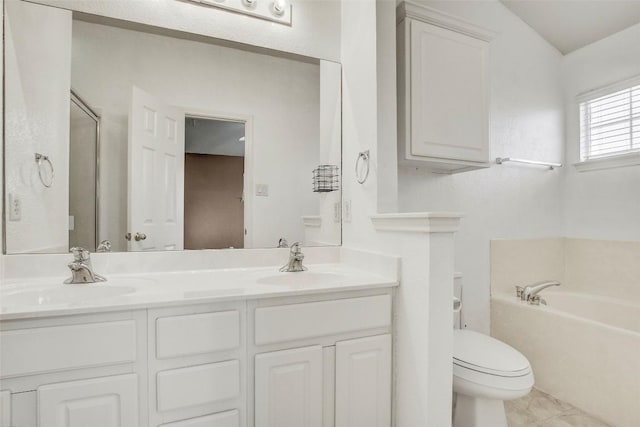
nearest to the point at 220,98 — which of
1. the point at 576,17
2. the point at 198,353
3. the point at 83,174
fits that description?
the point at 83,174

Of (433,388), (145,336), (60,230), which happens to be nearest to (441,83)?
(433,388)

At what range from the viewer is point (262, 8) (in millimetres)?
1731

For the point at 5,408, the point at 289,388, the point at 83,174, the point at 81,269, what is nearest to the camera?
the point at 5,408

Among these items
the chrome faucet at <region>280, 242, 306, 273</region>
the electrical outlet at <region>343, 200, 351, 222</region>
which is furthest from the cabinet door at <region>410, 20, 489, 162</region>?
the chrome faucet at <region>280, 242, 306, 273</region>

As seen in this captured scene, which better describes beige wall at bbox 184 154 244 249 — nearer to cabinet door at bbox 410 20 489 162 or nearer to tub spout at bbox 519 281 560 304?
cabinet door at bbox 410 20 489 162

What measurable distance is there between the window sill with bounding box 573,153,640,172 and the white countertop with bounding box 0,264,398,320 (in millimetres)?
2191

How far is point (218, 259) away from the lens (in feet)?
5.34

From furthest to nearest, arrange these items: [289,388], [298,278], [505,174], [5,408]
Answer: [505,174], [298,278], [289,388], [5,408]

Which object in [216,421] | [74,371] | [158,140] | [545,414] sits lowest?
[545,414]

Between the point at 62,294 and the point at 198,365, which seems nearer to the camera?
the point at 198,365

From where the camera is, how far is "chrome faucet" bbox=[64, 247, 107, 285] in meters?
1.30

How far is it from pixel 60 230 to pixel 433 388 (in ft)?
5.36

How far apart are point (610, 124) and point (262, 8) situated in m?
2.64

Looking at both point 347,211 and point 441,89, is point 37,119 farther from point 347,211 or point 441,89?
point 441,89
